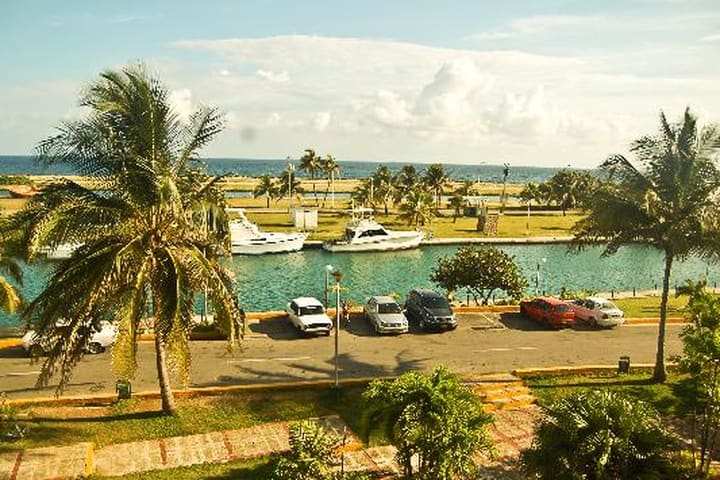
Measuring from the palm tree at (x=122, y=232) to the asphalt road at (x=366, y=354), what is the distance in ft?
21.6

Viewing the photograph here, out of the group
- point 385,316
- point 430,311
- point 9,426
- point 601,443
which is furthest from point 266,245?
point 601,443

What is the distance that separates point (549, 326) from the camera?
31.7 meters

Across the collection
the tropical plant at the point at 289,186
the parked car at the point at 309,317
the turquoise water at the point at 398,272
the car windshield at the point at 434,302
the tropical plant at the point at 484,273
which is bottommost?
the turquoise water at the point at 398,272

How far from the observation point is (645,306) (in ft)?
123

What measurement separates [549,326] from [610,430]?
2007 cm

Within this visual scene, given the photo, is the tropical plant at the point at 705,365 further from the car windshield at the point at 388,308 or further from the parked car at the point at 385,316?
the car windshield at the point at 388,308

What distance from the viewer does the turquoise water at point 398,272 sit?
159ft

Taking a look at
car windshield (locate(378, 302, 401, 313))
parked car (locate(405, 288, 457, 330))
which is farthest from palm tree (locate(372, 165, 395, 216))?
car windshield (locate(378, 302, 401, 313))

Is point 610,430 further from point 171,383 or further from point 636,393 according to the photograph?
point 171,383

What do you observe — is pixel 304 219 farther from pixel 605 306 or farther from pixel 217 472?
pixel 217 472

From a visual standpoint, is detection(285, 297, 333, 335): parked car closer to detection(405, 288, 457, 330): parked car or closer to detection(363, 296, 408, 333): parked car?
detection(363, 296, 408, 333): parked car

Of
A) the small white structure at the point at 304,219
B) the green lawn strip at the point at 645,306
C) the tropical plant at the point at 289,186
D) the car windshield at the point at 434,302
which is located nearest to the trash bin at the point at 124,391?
the car windshield at the point at 434,302

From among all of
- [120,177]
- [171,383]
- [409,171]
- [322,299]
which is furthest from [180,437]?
[409,171]

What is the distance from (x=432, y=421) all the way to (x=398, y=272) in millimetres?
42913
